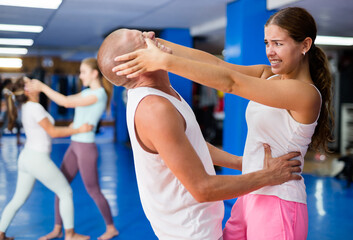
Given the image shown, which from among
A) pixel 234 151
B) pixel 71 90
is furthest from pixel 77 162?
pixel 71 90

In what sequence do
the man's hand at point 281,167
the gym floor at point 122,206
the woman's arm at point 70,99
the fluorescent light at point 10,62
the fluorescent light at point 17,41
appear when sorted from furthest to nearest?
the fluorescent light at point 10,62
the fluorescent light at point 17,41
the gym floor at point 122,206
the woman's arm at point 70,99
the man's hand at point 281,167

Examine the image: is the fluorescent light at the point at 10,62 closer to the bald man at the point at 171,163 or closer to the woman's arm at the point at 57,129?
the woman's arm at the point at 57,129

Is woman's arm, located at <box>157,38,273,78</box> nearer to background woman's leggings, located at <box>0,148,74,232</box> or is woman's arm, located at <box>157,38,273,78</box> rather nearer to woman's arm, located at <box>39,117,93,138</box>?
woman's arm, located at <box>39,117,93,138</box>

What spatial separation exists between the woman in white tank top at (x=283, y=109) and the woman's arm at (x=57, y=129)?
2.29m

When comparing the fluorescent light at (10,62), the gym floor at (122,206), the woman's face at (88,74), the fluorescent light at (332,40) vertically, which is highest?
the fluorescent light at (332,40)

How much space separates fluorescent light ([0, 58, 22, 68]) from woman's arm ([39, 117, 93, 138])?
13374mm

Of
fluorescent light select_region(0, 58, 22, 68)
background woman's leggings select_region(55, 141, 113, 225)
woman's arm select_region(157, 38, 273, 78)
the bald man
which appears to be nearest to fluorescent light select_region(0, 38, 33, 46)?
fluorescent light select_region(0, 58, 22, 68)

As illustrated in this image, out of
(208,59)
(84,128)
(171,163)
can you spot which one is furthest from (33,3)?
(171,163)

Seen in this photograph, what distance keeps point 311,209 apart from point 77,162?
306cm

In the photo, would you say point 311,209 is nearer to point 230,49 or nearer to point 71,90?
point 230,49

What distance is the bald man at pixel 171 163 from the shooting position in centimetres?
118

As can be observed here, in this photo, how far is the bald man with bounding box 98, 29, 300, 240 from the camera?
3.86 feet

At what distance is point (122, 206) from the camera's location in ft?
16.1

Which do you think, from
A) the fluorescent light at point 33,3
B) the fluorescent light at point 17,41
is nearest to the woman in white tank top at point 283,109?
the fluorescent light at point 33,3
